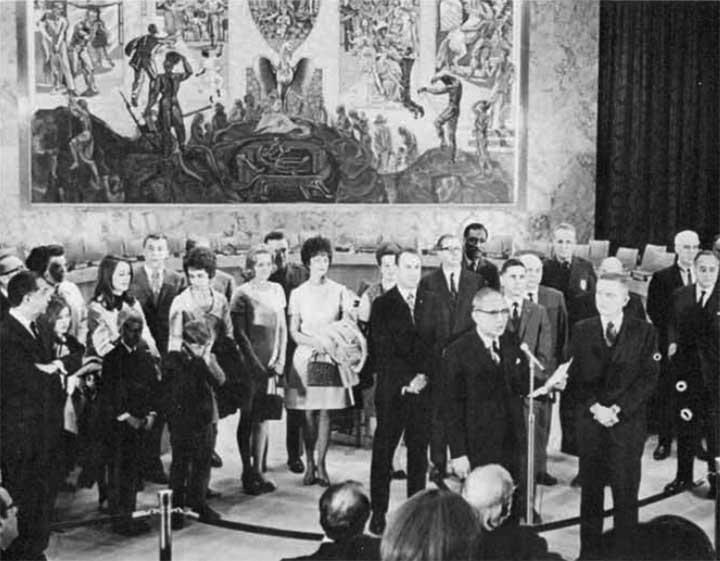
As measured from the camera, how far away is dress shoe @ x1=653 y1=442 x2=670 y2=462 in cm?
966

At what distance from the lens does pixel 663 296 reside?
374 inches

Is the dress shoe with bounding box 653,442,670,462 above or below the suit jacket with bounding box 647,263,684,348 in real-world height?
below

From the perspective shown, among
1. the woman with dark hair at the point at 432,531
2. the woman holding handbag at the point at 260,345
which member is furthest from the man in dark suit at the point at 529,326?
the woman with dark hair at the point at 432,531

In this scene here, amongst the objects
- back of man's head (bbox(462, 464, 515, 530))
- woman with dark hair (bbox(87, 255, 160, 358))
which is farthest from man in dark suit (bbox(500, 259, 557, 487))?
back of man's head (bbox(462, 464, 515, 530))

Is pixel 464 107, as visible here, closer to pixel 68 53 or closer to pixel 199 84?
pixel 199 84

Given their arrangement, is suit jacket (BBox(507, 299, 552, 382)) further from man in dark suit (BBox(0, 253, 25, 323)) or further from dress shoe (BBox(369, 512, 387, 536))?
man in dark suit (BBox(0, 253, 25, 323))

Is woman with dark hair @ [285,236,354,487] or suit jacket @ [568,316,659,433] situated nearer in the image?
suit jacket @ [568,316,659,433]

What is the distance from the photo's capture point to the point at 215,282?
9539 mm

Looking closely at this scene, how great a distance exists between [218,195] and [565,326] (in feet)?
29.0

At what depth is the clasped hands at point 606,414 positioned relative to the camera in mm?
6926

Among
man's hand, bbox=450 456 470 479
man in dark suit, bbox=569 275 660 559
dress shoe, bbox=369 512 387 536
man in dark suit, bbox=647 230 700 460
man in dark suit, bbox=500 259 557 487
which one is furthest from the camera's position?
man in dark suit, bbox=647 230 700 460

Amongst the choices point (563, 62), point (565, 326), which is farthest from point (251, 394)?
point (563, 62)

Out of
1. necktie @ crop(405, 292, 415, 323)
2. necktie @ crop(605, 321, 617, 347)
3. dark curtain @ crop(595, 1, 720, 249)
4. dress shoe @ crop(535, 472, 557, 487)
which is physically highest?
dark curtain @ crop(595, 1, 720, 249)

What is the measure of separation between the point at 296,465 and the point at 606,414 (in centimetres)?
310
